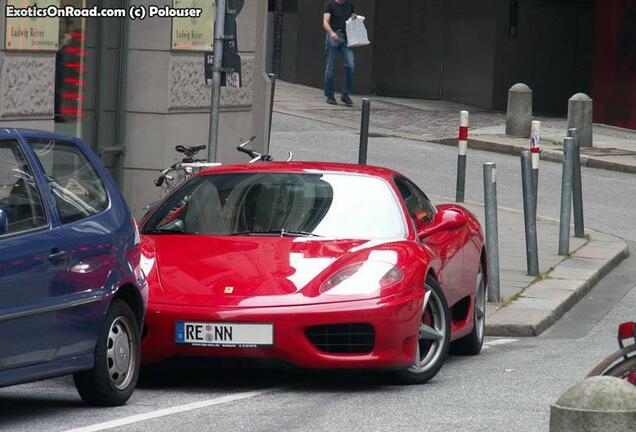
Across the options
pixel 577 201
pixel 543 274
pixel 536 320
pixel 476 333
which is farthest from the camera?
pixel 577 201

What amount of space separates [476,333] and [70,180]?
139 inches

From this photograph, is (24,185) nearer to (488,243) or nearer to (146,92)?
(488,243)

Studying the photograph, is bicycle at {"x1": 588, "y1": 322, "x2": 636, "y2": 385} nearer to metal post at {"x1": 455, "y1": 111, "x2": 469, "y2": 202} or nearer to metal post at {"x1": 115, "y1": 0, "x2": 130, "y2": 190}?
metal post at {"x1": 115, "y1": 0, "x2": 130, "y2": 190}

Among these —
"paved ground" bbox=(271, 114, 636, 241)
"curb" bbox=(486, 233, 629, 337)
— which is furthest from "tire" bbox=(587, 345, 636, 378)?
"paved ground" bbox=(271, 114, 636, 241)

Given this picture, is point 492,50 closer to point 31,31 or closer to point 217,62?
point 31,31

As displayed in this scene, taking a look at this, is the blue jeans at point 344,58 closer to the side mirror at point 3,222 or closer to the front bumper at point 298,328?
the front bumper at point 298,328

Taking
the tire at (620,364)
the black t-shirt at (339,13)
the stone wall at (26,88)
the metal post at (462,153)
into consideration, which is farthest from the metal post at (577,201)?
the black t-shirt at (339,13)

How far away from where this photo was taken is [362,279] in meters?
9.34

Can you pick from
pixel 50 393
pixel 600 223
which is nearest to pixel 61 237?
pixel 50 393

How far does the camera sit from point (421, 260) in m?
9.69

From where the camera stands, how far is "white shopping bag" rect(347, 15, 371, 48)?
29219 millimetres

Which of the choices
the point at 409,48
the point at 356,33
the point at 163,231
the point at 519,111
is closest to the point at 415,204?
the point at 163,231

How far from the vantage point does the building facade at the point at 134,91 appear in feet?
51.8

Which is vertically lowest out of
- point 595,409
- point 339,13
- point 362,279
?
point 362,279
